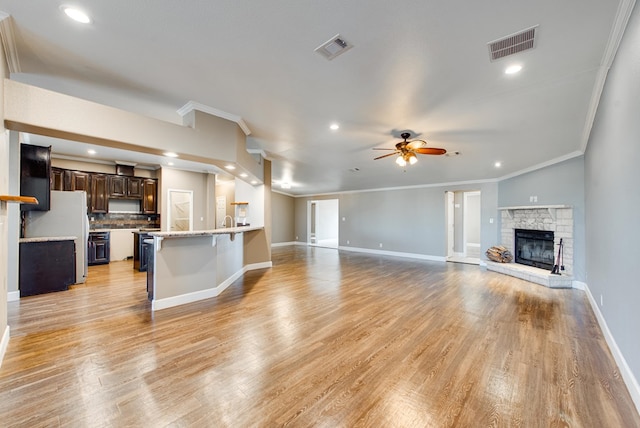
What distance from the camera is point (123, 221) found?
784 centimetres

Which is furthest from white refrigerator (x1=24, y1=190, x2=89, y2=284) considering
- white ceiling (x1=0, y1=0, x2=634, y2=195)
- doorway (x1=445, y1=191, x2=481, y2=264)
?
doorway (x1=445, y1=191, x2=481, y2=264)

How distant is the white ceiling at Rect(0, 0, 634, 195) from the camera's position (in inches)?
71.3

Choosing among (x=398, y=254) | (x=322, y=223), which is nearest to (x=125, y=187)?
(x=322, y=223)

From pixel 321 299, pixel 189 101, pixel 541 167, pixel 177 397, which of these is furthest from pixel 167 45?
pixel 541 167

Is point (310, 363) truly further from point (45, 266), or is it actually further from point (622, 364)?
point (45, 266)

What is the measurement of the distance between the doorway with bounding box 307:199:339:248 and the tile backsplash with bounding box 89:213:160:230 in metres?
6.24

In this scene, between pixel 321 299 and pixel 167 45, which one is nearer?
pixel 167 45

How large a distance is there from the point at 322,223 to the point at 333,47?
39.2 feet

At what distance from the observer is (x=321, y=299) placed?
13.8 feet

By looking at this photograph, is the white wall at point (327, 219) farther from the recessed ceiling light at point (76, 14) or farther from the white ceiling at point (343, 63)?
the recessed ceiling light at point (76, 14)

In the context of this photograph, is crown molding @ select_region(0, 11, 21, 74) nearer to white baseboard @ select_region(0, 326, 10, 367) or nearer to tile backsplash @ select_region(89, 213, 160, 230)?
white baseboard @ select_region(0, 326, 10, 367)

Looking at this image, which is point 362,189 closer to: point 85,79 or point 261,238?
point 261,238

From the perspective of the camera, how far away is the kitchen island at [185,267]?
12.0 feet

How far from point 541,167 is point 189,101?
6.90 meters
